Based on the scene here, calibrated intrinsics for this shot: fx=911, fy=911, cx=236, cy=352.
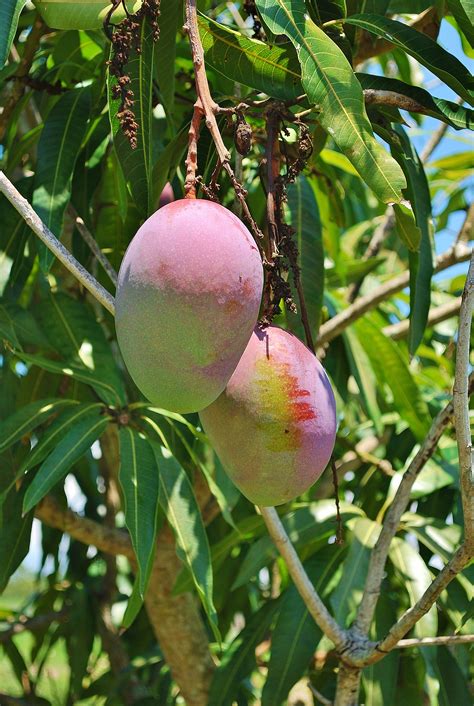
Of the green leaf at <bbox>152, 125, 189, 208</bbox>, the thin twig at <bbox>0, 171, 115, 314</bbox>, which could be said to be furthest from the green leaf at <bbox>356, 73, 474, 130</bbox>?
the thin twig at <bbox>0, 171, 115, 314</bbox>

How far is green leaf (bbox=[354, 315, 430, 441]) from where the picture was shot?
1.42 meters

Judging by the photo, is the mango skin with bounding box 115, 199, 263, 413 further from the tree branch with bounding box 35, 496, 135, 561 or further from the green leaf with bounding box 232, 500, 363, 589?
the tree branch with bounding box 35, 496, 135, 561

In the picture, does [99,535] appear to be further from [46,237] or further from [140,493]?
[46,237]

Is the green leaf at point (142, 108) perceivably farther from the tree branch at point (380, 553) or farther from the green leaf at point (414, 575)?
the green leaf at point (414, 575)

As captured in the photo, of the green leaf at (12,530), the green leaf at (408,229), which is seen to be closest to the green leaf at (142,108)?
the green leaf at (408,229)

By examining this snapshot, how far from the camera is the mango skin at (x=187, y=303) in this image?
55 centimetres

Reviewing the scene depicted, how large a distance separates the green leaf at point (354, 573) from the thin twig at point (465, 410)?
383 mm

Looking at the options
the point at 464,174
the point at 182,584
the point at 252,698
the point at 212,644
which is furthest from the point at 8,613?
the point at 464,174

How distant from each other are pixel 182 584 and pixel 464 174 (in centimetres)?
109

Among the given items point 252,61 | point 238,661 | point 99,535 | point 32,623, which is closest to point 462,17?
point 252,61

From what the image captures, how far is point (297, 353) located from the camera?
659 mm

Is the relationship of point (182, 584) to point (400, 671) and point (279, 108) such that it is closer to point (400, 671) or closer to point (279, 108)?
point (400, 671)

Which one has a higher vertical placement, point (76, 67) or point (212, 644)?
point (76, 67)

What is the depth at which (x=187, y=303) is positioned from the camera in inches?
21.7
